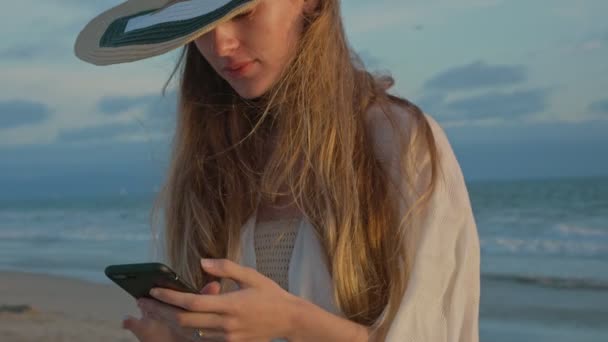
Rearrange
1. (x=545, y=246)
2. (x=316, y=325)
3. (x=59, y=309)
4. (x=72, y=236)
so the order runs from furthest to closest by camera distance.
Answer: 1. (x=72, y=236)
2. (x=545, y=246)
3. (x=59, y=309)
4. (x=316, y=325)

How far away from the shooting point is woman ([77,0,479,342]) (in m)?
1.99

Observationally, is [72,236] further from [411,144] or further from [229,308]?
[229,308]

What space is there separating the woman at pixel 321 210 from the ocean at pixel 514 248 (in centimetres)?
52

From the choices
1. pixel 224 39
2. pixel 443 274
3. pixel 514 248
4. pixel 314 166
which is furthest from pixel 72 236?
pixel 443 274

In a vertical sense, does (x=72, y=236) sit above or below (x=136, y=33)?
below

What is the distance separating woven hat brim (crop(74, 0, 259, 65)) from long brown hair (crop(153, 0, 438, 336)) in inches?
8.0

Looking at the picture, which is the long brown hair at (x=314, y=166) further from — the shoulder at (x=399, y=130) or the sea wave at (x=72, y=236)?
the sea wave at (x=72, y=236)

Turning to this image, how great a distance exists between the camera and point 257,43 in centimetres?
212

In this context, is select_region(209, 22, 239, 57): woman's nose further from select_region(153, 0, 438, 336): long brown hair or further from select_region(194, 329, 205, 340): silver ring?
select_region(194, 329, 205, 340): silver ring

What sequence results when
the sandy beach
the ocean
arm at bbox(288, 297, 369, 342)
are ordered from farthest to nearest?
the ocean < the sandy beach < arm at bbox(288, 297, 369, 342)

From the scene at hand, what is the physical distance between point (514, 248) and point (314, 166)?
9.85 m

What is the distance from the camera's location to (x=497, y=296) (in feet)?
25.6

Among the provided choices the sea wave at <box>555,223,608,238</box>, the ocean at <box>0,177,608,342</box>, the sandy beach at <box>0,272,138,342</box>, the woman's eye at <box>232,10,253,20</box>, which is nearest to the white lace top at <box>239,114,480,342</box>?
the woman's eye at <box>232,10,253,20</box>

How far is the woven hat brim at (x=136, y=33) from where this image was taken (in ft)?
6.50
